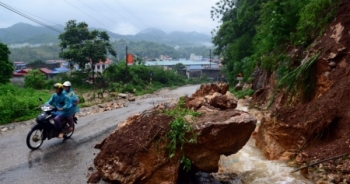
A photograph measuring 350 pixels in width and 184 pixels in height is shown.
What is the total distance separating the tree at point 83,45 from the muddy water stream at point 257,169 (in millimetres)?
28382

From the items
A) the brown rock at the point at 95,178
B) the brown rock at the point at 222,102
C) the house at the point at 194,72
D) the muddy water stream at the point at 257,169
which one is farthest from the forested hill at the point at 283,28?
the house at the point at 194,72

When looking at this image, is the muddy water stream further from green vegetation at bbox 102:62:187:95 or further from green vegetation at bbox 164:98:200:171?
green vegetation at bbox 102:62:187:95

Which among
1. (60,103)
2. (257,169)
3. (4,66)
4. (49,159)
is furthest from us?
(4,66)

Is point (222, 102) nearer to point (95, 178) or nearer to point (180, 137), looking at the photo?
point (180, 137)

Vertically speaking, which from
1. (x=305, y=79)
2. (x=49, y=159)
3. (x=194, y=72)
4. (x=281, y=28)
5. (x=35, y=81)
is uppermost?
(x=281, y=28)

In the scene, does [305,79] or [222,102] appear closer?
[305,79]

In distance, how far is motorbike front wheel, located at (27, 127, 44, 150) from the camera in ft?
28.1

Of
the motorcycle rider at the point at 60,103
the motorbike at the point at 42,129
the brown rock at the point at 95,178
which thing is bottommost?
the brown rock at the point at 95,178

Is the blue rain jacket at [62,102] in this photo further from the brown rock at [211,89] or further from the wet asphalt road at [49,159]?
the brown rock at [211,89]

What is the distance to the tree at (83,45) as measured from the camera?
3384 cm

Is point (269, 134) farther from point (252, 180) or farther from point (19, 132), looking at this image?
point (19, 132)

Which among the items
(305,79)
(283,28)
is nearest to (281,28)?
(283,28)

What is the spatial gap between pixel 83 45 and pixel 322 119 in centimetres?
3162

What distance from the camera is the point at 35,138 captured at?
8.64 metres
